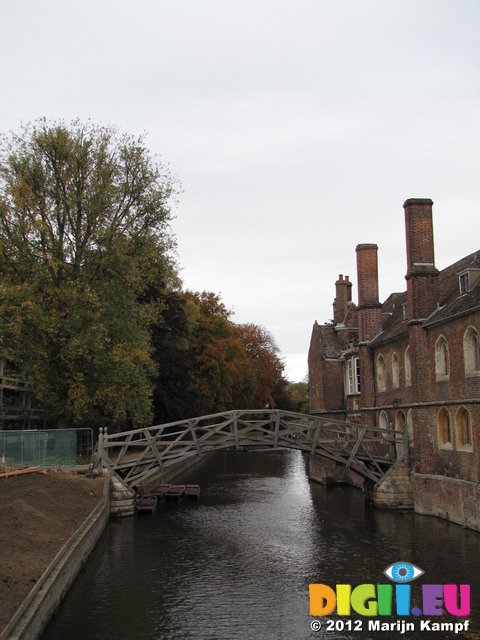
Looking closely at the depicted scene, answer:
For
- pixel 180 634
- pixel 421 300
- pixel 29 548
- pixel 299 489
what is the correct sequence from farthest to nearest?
1. pixel 299 489
2. pixel 421 300
3. pixel 29 548
4. pixel 180 634

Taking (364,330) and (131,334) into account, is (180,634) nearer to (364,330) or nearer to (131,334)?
(131,334)

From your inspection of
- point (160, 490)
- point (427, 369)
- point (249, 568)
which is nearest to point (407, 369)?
point (427, 369)

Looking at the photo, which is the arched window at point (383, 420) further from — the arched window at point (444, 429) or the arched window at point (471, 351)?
the arched window at point (471, 351)

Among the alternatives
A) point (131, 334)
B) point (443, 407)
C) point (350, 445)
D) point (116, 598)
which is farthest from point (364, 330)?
point (116, 598)

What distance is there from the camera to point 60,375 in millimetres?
26781

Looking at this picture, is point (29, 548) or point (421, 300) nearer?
point (29, 548)

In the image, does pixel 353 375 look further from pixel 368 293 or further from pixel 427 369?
pixel 427 369

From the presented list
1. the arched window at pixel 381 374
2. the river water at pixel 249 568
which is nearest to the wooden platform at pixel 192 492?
the river water at pixel 249 568

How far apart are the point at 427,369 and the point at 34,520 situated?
15.2 meters

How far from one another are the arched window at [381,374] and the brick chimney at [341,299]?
28.1 ft

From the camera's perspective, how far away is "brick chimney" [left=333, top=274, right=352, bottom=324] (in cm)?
3847

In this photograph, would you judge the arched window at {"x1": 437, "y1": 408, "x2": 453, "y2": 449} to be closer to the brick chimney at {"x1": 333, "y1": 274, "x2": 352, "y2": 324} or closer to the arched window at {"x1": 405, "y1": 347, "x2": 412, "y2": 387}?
the arched window at {"x1": 405, "y1": 347, "x2": 412, "y2": 387}

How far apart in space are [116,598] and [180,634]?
8.24ft

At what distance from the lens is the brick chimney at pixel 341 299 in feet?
126
